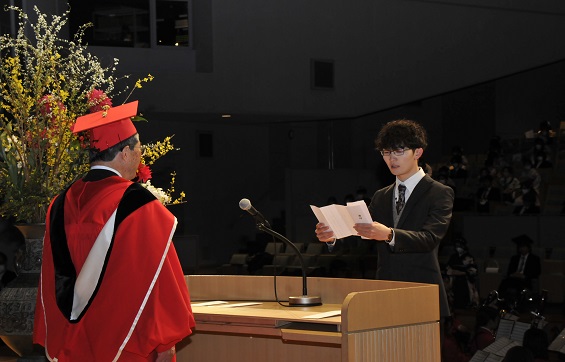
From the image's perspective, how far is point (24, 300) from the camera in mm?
3736

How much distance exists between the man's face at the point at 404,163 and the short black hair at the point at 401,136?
35 mm

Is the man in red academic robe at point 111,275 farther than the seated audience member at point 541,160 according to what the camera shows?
No

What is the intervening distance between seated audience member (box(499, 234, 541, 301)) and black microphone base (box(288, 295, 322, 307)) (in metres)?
6.32

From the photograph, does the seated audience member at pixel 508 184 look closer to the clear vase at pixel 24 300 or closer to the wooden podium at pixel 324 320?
the wooden podium at pixel 324 320

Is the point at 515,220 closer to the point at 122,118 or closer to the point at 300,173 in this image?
the point at 300,173

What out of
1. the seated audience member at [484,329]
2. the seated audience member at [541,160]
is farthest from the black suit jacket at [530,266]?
the seated audience member at [541,160]

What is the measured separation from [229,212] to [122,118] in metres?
10.4

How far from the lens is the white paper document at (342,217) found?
3.36 meters

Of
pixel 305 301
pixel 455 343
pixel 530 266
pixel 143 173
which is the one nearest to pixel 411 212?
pixel 305 301

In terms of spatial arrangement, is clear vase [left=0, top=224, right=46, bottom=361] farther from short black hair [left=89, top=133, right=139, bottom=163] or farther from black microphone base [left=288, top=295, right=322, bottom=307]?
black microphone base [left=288, top=295, right=322, bottom=307]

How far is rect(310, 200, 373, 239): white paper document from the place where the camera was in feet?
11.0

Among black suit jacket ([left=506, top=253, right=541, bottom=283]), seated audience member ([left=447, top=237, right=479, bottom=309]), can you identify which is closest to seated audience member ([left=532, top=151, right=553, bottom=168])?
black suit jacket ([left=506, top=253, right=541, bottom=283])

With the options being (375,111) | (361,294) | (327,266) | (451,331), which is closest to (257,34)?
(375,111)

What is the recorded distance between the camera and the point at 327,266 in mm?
11234
